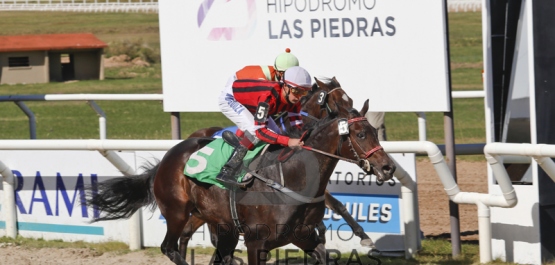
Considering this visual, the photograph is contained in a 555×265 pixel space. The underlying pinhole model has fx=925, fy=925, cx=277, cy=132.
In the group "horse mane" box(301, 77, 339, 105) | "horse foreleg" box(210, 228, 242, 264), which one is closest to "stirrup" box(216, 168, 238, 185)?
"horse foreleg" box(210, 228, 242, 264)

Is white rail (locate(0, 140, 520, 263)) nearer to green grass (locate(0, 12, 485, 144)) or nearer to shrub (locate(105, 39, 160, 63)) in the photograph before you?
green grass (locate(0, 12, 485, 144))

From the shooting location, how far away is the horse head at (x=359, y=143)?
516cm

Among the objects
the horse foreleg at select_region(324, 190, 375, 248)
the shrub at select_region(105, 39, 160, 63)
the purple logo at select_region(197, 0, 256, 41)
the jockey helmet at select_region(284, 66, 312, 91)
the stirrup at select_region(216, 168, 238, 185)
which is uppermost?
the shrub at select_region(105, 39, 160, 63)

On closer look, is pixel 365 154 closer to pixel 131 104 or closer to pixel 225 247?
pixel 225 247

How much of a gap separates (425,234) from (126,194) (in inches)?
101

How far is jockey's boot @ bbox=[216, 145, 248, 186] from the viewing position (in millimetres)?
5926

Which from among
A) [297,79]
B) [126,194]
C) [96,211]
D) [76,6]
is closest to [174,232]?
[126,194]

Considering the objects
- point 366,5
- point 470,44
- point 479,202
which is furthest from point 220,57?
point 470,44

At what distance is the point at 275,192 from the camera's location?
5680 mm

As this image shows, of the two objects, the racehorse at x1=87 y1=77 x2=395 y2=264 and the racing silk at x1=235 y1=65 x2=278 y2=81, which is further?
the racing silk at x1=235 y1=65 x2=278 y2=81

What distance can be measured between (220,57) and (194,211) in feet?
5.28

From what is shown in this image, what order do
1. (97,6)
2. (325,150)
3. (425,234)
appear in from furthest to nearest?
(97,6) → (425,234) → (325,150)

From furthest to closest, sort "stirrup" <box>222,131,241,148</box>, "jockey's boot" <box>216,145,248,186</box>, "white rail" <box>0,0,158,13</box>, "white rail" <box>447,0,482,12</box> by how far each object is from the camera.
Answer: "white rail" <box>0,0,158,13</box> < "white rail" <box>447,0,482,12</box> < "stirrup" <box>222,131,241,148</box> < "jockey's boot" <box>216,145,248,186</box>

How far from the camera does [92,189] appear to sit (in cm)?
692
